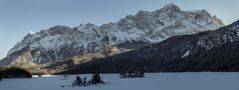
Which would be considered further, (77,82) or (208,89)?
(77,82)

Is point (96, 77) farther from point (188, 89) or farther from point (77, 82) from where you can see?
point (188, 89)

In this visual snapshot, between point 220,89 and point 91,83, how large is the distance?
3413 inches

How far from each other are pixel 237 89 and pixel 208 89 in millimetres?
8657

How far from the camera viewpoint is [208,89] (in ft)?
368

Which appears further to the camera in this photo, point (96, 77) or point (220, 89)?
point (96, 77)

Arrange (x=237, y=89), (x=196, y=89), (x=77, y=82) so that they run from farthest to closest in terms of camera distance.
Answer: (x=77, y=82)
(x=196, y=89)
(x=237, y=89)

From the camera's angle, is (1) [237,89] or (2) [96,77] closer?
(1) [237,89]

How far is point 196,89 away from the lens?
11381 cm

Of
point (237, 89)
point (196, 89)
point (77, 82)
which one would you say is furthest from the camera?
point (77, 82)

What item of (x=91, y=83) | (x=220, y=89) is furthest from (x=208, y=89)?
(x=91, y=83)

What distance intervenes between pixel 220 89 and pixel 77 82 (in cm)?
8799

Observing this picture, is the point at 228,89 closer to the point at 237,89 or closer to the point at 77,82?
the point at 237,89

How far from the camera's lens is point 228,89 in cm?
10894

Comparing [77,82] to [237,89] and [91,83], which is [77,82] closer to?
[91,83]
